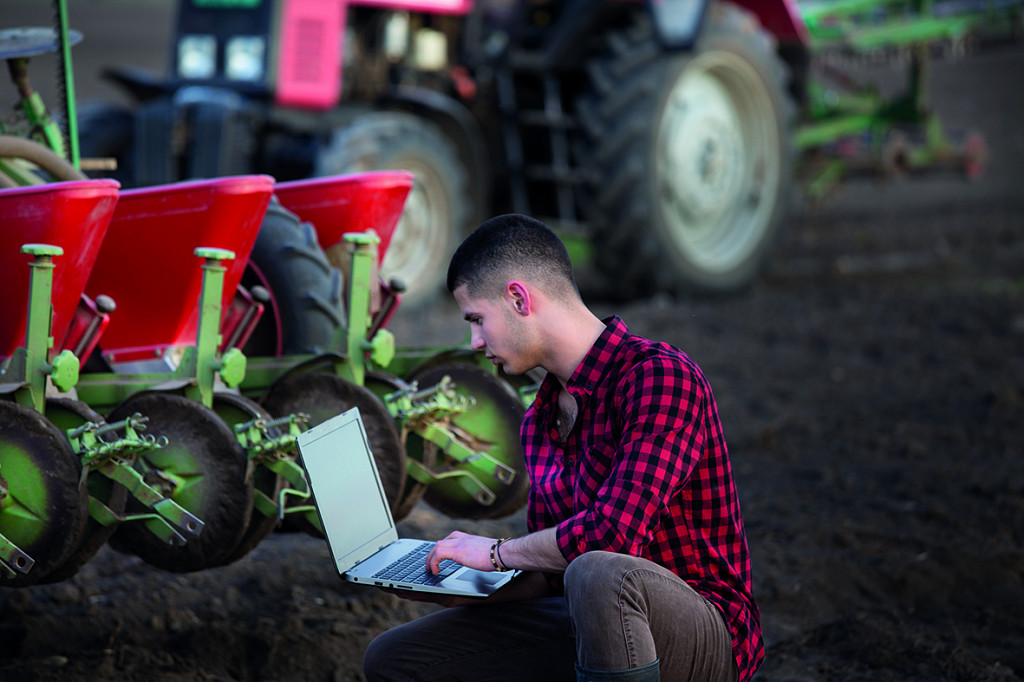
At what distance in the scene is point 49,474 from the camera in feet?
9.82

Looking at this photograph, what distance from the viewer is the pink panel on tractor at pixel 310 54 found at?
24.6 ft

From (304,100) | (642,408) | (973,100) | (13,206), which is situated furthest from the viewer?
(973,100)

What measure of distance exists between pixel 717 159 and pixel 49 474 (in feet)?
21.3

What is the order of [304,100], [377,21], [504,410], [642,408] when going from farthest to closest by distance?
[377,21]
[304,100]
[504,410]
[642,408]

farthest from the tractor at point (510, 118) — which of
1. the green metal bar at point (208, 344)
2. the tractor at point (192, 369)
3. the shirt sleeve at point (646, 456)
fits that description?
the shirt sleeve at point (646, 456)

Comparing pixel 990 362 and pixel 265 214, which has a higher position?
pixel 265 214

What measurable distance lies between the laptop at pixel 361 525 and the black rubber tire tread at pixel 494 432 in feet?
2.40

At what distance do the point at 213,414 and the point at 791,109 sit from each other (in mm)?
6860

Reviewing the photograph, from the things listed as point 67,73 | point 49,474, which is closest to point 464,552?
point 49,474

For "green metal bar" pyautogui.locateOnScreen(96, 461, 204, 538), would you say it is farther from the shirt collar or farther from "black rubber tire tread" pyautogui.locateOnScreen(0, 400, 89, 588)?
the shirt collar

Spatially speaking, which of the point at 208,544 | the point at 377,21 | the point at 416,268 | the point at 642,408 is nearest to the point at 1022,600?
the point at 642,408

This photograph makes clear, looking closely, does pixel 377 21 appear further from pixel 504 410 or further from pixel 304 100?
pixel 504 410

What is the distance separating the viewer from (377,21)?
8086mm

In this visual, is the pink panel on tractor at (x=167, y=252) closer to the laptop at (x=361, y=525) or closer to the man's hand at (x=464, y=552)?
the laptop at (x=361, y=525)
